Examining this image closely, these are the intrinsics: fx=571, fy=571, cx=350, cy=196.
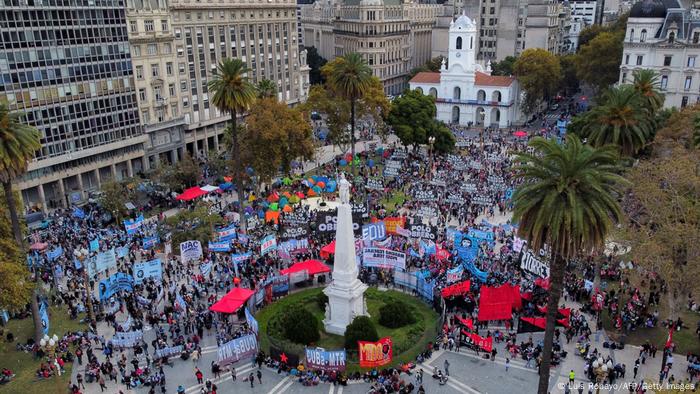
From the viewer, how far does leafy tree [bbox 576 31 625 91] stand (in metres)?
93.8

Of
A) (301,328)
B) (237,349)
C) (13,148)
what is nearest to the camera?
(237,349)

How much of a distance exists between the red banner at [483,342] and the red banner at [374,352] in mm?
5514

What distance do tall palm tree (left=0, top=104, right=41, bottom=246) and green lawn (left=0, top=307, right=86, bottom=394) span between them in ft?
22.4

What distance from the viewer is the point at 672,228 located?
34.4 meters

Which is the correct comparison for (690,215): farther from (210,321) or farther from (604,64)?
(604,64)

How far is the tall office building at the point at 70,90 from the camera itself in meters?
58.5

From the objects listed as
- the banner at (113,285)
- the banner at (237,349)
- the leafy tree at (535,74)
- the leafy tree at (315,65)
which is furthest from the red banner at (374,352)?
the leafy tree at (315,65)

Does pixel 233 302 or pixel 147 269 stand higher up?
pixel 147 269

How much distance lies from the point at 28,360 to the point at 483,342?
29.2 meters

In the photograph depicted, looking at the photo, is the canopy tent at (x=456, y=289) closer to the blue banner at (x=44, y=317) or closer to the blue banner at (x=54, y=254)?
the blue banner at (x=44, y=317)

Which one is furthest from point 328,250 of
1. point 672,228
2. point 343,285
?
point 672,228

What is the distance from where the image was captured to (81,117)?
2557 inches

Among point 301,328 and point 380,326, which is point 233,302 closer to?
point 301,328

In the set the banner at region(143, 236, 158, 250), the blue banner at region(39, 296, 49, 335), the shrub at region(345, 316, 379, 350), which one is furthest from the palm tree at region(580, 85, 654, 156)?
the blue banner at region(39, 296, 49, 335)
